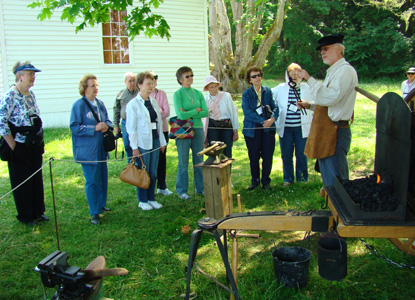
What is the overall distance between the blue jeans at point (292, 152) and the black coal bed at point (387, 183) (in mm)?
3207

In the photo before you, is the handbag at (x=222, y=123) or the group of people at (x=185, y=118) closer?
the group of people at (x=185, y=118)

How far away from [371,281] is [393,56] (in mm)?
31480

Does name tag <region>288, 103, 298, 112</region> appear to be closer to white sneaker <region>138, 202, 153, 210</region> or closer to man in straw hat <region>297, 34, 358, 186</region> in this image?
man in straw hat <region>297, 34, 358, 186</region>

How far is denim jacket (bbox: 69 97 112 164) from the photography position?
5.04 meters

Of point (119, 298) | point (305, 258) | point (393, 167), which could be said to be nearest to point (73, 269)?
point (119, 298)

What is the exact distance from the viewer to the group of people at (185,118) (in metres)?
4.02

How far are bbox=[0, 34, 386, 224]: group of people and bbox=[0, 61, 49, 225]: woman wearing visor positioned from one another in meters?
0.01

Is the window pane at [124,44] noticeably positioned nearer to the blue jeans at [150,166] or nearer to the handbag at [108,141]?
the blue jeans at [150,166]

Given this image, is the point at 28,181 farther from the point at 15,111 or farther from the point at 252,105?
the point at 252,105

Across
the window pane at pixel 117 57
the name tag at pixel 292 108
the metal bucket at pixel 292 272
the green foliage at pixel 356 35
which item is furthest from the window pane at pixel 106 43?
the green foliage at pixel 356 35

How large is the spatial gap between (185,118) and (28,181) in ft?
7.86

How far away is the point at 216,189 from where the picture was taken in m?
4.65

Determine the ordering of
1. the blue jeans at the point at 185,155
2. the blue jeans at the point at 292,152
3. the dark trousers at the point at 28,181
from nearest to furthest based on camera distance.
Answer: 1. the dark trousers at the point at 28,181
2. the blue jeans at the point at 185,155
3. the blue jeans at the point at 292,152

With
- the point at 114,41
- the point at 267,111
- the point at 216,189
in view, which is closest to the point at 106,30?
the point at 114,41
